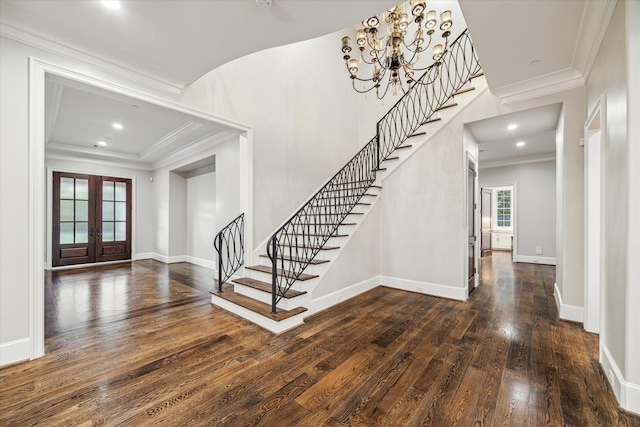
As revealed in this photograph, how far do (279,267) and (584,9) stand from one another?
3.92 meters

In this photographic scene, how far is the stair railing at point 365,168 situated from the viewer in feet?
12.4

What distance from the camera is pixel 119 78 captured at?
2.71 m

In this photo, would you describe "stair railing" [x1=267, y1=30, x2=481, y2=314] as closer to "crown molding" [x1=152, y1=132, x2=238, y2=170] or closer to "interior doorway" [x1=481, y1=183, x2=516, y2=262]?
"crown molding" [x1=152, y1=132, x2=238, y2=170]

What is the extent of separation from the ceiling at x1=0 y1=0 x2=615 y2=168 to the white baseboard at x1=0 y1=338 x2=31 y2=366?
2.39 metres

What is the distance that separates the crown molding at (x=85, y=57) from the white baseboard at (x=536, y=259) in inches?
335

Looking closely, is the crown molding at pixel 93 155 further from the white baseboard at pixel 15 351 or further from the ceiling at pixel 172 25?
the white baseboard at pixel 15 351

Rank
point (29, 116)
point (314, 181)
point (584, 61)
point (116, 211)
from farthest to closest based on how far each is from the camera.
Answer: point (116, 211) < point (314, 181) < point (584, 61) < point (29, 116)

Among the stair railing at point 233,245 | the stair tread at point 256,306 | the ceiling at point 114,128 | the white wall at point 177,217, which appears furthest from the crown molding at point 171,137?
the stair tread at point 256,306

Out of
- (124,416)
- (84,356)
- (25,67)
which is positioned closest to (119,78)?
(25,67)

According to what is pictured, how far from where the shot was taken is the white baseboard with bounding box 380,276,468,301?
3778mm

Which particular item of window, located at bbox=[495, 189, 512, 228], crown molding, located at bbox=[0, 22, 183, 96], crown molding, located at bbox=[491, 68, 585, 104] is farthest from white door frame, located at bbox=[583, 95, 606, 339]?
window, located at bbox=[495, 189, 512, 228]

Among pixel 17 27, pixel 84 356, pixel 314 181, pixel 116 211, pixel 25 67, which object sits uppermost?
pixel 17 27

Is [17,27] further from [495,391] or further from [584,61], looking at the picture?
[584,61]

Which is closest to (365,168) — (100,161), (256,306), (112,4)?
(256,306)
